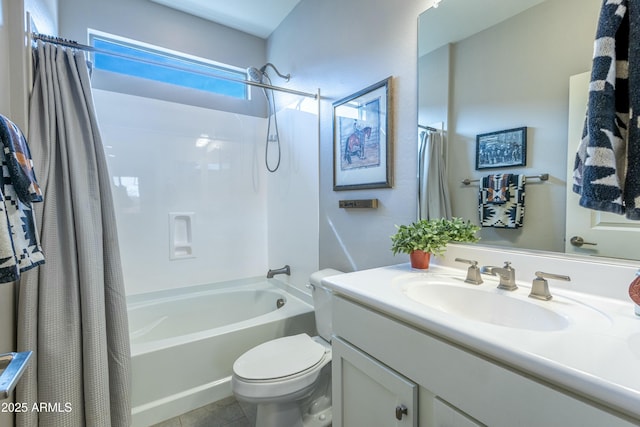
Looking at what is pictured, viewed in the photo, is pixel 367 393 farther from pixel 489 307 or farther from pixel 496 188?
pixel 496 188

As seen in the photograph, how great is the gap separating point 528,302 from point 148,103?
2.66m

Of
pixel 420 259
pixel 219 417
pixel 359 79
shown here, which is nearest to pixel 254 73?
pixel 359 79

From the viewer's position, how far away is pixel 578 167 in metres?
0.83

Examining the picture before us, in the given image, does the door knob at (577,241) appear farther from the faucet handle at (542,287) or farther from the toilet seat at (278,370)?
the toilet seat at (278,370)

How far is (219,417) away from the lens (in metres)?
1.57

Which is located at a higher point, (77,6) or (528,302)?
(77,6)

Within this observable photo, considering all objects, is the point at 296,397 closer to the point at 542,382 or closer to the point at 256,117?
the point at 542,382

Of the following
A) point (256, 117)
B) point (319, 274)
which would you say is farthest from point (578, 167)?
point (256, 117)

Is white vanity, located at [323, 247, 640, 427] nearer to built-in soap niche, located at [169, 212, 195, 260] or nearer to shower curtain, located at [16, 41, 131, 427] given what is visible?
shower curtain, located at [16, 41, 131, 427]

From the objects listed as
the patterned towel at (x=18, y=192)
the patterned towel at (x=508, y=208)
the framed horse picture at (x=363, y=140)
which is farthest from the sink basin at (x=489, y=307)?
the patterned towel at (x=18, y=192)

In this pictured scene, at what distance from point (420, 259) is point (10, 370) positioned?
125 centimetres

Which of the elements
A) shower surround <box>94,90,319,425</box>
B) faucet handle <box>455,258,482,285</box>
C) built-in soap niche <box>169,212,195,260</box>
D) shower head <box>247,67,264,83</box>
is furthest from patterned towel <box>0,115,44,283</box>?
shower head <box>247,67,264,83</box>

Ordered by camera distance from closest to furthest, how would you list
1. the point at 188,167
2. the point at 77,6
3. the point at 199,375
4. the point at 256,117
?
the point at 199,375 → the point at 77,6 → the point at 188,167 → the point at 256,117

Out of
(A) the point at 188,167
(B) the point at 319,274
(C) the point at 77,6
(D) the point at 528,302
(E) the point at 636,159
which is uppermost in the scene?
(C) the point at 77,6
